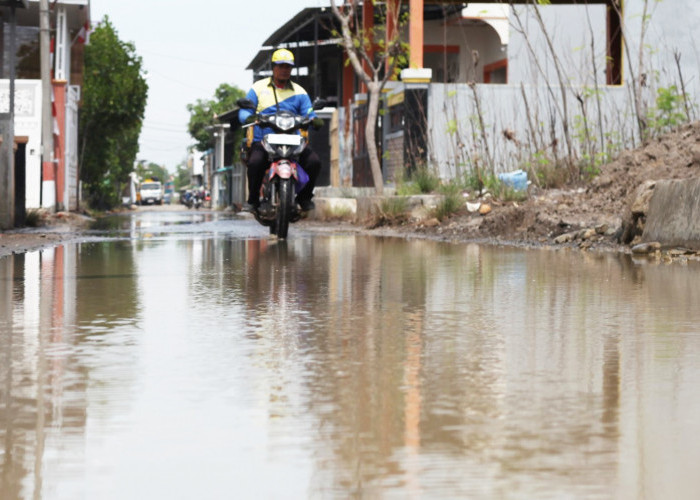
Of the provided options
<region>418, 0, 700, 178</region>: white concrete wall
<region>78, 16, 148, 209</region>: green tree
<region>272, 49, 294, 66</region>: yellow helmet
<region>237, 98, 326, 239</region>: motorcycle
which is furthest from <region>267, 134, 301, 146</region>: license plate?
<region>78, 16, 148, 209</region>: green tree

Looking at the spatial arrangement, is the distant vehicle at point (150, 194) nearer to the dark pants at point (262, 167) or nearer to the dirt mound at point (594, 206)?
the dirt mound at point (594, 206)

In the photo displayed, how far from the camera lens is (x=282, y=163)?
50.7 feet

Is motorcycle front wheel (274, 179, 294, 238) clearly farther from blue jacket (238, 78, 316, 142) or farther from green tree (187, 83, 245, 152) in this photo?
green tree (187, 83, 245, 152)

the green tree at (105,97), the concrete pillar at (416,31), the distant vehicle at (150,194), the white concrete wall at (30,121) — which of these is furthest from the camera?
the distant vehicle at (150,194)

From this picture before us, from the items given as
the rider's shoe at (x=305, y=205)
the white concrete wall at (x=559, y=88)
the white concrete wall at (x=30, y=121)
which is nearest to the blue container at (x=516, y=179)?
the white concrete wall at (x=559, y=88)

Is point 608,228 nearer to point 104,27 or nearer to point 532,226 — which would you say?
point 532,226

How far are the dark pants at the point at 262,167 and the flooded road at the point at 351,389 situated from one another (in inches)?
250

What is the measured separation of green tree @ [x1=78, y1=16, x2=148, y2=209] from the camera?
49344mm

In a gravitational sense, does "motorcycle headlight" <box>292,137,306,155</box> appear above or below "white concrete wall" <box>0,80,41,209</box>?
below

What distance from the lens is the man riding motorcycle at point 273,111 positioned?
1581cm

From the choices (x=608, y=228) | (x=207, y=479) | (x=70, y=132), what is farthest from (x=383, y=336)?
(x=70, y=132)

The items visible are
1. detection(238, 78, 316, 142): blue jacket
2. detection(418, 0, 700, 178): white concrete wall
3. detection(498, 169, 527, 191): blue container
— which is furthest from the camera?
detection(418, 0, 700, 178): white concrete wall

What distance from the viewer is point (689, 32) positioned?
28.9 meters

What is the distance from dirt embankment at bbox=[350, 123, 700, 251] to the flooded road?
5.39m
